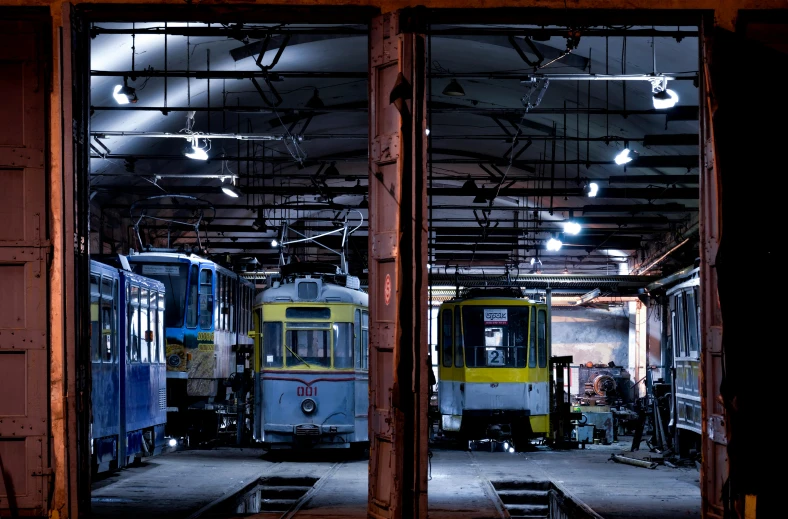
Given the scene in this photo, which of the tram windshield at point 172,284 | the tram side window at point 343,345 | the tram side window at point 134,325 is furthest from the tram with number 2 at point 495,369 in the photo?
the tram side window at point 134,325

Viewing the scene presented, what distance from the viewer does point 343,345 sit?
19047 mm

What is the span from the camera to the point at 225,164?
27375 mm

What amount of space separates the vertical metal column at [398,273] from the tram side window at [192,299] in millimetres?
12463

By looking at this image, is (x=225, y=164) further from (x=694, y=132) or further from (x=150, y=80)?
(x=694, y=132)

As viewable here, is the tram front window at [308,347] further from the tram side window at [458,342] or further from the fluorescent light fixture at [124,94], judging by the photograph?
the fluorescent light fixture at [124,94]

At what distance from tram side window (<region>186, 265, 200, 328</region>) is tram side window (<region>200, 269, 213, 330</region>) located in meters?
0.19

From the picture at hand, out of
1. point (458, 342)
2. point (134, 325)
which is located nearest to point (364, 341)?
point (458, 342)

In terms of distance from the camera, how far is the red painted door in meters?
9.88

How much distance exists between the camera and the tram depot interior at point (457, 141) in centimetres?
1797

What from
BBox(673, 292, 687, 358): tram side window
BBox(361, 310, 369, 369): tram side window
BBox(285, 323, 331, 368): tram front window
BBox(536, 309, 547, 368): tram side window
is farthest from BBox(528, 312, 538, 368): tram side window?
BBox(285, 323, 331, 368): tram front window

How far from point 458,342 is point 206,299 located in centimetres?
523

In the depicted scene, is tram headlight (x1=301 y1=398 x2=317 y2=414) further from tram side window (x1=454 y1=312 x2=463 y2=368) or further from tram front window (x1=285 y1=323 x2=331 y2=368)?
tram side window (x1=454 y1=312 x2=463 y2=368)

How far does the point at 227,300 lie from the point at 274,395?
6678 millimetres

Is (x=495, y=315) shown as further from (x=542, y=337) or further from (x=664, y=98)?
(x=664, y=98)
